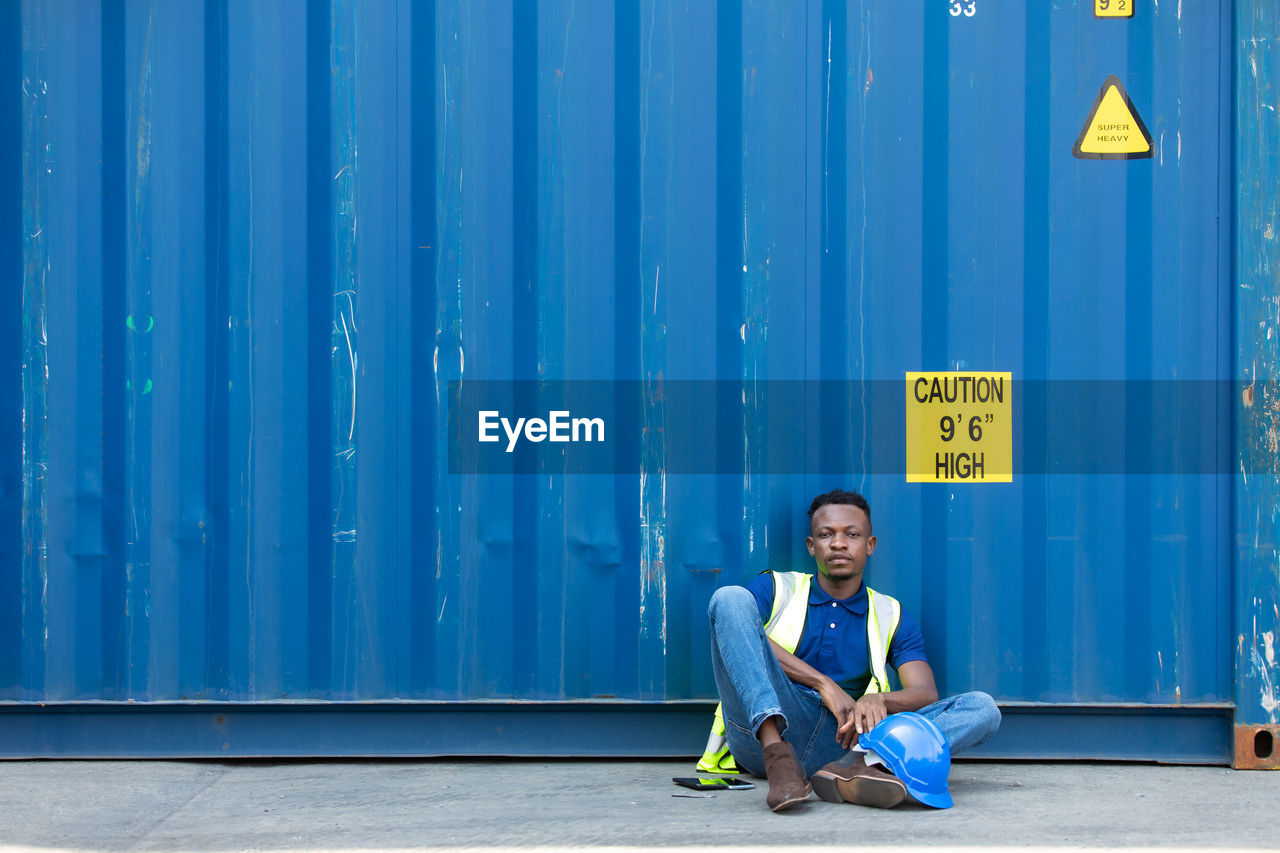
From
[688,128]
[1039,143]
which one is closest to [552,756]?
[688,128]

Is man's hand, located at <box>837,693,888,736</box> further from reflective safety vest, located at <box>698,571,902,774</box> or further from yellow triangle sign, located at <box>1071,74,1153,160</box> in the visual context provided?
yellow triangle sign, located at <box>1071,74,1153,160</box>

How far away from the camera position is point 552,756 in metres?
3.43

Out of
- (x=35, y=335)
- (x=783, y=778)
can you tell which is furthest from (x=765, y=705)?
(x=35, y=335)

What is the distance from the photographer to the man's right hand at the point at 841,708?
2932 mm

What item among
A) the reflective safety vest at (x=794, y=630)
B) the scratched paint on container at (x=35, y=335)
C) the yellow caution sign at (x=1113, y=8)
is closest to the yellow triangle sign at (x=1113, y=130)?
the yellow caution sign at (x=1113, y=8)

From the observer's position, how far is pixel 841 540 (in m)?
3.16

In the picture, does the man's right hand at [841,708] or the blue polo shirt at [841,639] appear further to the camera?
the blue polo shirt at [841,639]

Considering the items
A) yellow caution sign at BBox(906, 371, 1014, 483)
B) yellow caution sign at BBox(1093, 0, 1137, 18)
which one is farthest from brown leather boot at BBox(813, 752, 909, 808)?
yellow caution sign at BBox(1093, 0, 1137, 18)

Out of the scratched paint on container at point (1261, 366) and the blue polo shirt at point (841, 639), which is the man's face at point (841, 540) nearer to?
the blue polo shirt at point (841, 639)

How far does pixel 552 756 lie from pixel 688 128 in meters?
2.04

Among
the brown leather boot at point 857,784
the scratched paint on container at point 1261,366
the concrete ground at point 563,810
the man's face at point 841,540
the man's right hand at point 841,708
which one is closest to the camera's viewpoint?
the concrete ground at point 563,810

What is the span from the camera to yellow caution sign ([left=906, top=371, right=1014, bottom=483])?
3391 mm

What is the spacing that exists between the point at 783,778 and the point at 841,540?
2.38 ft

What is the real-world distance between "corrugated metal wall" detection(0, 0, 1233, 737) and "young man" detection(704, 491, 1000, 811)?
0.61ft
